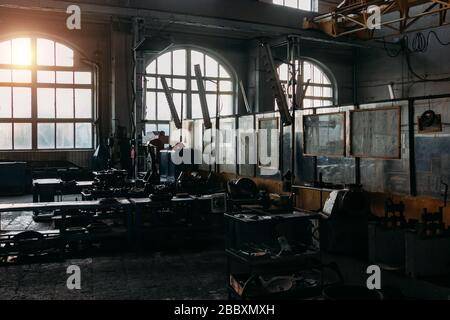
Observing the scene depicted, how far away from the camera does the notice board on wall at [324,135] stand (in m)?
6.48

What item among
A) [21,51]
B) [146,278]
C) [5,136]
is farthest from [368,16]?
[5,136]

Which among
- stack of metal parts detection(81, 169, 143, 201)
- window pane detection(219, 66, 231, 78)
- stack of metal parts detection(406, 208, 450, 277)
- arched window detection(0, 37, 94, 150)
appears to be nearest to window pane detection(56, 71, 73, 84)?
arched window detection(0, 37, 94, 150)

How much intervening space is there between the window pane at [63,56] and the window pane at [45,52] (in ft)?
0.42

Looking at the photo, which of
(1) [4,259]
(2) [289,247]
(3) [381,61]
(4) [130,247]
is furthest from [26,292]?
(3) [381,61]

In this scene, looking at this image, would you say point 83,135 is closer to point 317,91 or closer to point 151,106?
point 151,106

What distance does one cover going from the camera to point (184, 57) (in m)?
13.7

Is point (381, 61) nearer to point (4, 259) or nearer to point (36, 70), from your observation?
point (36, 70)

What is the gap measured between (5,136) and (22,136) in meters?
0.42

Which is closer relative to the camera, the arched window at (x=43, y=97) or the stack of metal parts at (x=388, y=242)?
the stack of metal parts at (x=388, y=242)

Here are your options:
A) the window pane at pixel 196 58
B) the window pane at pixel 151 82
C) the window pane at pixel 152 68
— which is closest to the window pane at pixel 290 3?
the window pane at pixel 196 58

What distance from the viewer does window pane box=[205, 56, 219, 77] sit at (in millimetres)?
14055

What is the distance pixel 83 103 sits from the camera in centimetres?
1251

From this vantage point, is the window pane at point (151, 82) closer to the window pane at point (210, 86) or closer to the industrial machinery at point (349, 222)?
the window pane at point (210, 86)

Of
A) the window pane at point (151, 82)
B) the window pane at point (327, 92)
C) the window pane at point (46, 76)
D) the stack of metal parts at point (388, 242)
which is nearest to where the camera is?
the stack of metal parts at point (388, 242)
